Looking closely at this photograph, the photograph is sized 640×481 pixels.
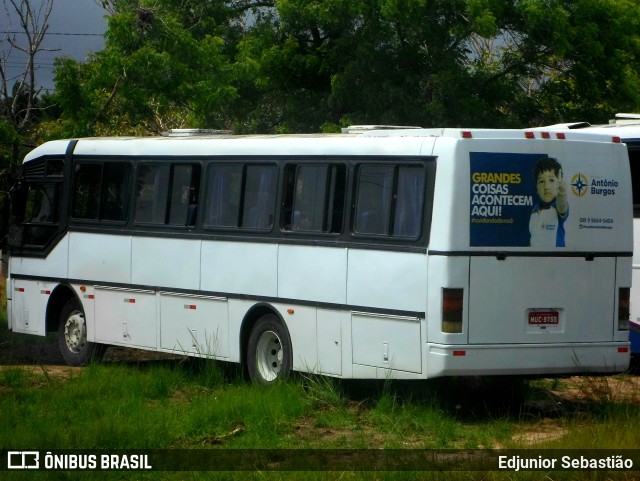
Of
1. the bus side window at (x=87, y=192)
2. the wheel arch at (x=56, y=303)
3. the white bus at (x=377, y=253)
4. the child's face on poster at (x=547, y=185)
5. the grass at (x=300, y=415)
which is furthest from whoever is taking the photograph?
the wheel arch at (x=56, y=303)

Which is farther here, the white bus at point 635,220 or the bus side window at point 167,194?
the white bus at point 635,220

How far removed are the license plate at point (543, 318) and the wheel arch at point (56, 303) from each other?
6863 millimetres

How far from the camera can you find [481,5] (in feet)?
80.6

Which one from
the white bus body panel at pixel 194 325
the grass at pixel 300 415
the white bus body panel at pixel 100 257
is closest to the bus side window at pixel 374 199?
the grass at pixel 300 415

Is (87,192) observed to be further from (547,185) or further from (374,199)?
(547,185)

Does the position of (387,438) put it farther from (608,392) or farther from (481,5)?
(481,5)

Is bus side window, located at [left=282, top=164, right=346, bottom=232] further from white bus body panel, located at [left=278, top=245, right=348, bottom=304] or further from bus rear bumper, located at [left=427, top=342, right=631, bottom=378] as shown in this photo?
bus rear bumper, located at [left=427, top=342, right=631, bottom=378]

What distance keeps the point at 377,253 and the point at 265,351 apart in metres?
2.22

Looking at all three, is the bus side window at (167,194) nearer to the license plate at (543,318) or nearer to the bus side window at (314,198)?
the bus side window at (314,198)

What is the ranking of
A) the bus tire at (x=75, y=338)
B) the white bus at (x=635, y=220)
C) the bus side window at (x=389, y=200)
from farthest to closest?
1. the bus tire at (x=75, y=338)
2. the white bus at (x=635, y=220)
3. the bus side window at (x=389, y=200)

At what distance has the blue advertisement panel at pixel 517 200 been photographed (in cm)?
1097

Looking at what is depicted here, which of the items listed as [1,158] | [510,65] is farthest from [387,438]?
[510,65]

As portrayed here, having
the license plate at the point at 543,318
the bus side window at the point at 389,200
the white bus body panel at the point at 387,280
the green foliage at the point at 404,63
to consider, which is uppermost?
the green foliage at the point at 404,63

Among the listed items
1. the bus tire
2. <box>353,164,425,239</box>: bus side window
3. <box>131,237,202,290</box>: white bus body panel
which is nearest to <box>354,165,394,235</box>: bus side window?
<box>353,164,425,239</box>: bus side window
